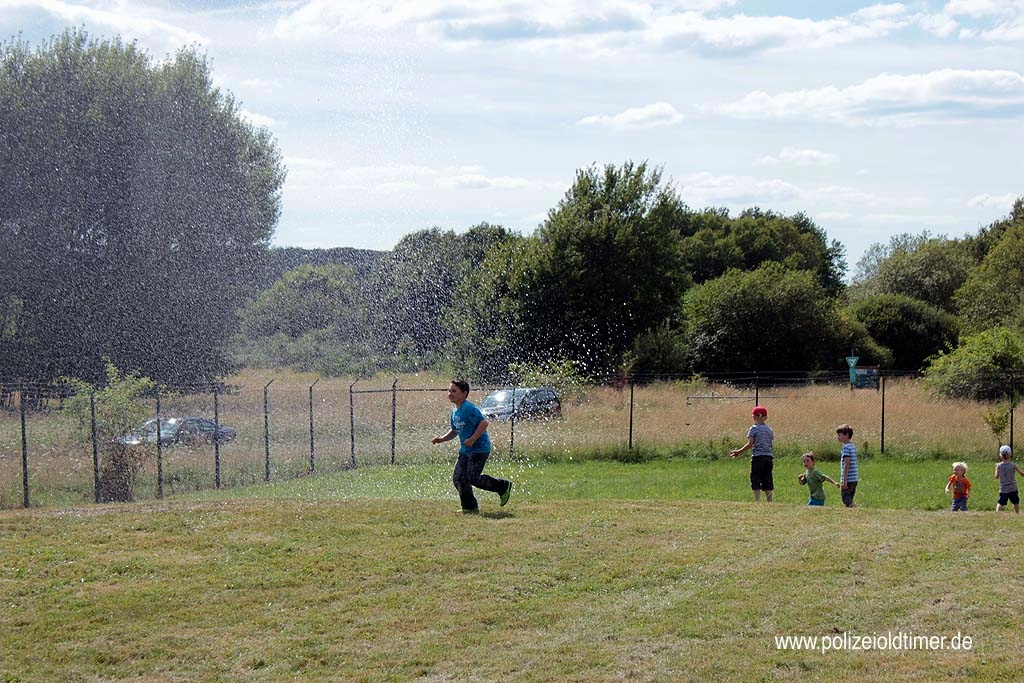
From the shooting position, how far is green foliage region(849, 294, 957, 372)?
73500 millimetres

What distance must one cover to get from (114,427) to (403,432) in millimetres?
11277

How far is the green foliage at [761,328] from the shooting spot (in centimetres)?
6112

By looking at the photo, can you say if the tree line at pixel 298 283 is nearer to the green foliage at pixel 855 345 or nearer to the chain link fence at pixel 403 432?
the green foliage at pixel 855 345

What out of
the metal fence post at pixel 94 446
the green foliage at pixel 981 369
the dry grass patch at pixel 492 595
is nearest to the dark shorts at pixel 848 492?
the dry grass patch at pixel 492 595

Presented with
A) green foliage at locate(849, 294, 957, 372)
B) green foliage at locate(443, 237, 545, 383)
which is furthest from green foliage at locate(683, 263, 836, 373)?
green foliage at locate(443, 237, 545, 383)

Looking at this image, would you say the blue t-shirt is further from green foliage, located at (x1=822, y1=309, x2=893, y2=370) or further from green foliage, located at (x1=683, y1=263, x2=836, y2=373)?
green foliage, located at (x1=822, y1=309, x2=893, y2=370)

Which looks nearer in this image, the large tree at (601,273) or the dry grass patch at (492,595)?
the dry grass patch at (492,595)

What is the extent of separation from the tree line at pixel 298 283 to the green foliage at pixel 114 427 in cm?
1887

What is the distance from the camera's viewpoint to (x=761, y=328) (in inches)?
2419

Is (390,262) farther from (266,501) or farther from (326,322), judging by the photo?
(266,501)

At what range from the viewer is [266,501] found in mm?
14086

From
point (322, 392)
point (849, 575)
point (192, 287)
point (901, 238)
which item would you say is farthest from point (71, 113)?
point (901, 238)

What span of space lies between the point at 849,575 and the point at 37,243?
35.2 m

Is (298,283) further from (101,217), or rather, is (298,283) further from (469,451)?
(469,451)
